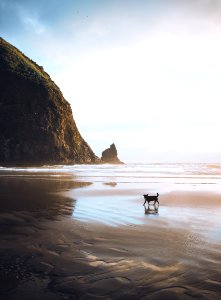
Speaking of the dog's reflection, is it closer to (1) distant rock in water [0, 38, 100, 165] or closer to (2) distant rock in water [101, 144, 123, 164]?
(1) distant rock in water [0, 38, 100, 165]

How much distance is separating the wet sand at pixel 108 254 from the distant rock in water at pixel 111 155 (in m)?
122

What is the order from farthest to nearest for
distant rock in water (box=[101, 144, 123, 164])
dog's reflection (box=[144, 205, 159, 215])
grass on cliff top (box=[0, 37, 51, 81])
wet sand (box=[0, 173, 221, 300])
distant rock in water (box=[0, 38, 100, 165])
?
distant rock in water (box=[101, 144, 123, 164]), grass on cliff top (box=[0, 37, 51, 81]), distant rock in water (box=[0, 38, 100, 165]), dog's reflection (box=[144, 205, 159, 215]), wet sand (box=[0, 173, 221, 300])

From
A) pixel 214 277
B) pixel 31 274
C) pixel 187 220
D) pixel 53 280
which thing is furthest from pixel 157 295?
pixel 187 220

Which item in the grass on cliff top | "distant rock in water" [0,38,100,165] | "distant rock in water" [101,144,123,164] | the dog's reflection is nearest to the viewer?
the dog's reflection

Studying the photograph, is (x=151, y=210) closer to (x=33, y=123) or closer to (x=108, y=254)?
(x=108, y=254)

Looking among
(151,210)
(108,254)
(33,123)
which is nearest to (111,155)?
(33,123)

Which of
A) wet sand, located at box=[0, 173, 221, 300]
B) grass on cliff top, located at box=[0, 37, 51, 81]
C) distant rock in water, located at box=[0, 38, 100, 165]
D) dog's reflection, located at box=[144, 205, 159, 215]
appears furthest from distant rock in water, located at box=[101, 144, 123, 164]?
wet sand, located at box=[0, 173, 221, 300]

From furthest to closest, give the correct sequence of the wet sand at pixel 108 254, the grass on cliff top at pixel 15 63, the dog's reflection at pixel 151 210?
1. the grass on cliff top at pixel 15 63
2. the dog's reflection at pixel 151 210
3. the wet sand at pixel 108 254

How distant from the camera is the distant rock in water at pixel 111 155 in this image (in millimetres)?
133750

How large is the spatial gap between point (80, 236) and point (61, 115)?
275 feet

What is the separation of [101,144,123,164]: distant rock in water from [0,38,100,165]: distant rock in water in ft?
117

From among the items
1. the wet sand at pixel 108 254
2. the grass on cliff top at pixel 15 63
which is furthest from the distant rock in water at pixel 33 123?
the wet sand at pixel 108 254

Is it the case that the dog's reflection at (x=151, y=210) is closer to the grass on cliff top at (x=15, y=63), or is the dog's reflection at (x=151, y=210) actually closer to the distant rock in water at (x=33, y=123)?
the distant rock in water at (x=33, y=123)

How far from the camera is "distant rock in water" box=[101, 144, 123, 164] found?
133750 millimetres
